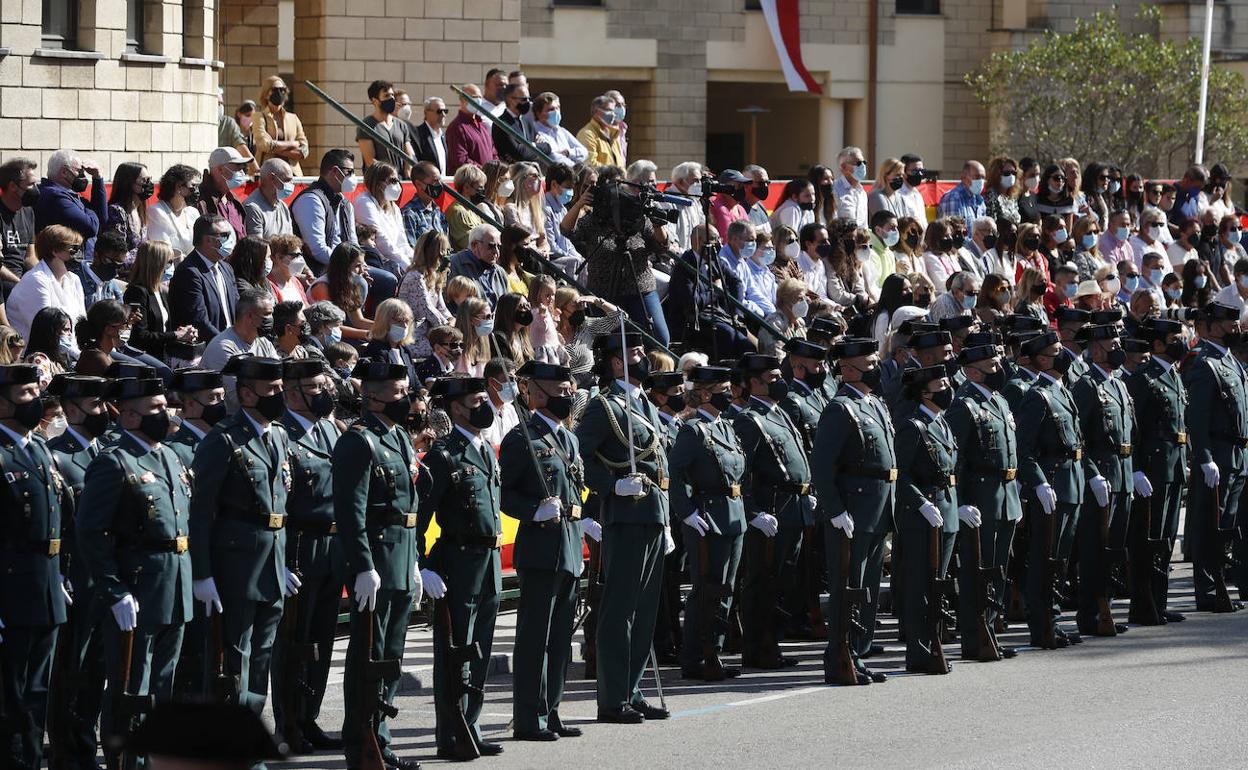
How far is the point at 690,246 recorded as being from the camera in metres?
17.0

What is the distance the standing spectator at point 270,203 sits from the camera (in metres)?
14.7

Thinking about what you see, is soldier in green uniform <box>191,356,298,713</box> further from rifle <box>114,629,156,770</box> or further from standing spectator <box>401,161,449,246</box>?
standing spectator <box>401,161,449,246</box>

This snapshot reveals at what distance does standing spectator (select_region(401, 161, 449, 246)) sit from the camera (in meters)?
15.9

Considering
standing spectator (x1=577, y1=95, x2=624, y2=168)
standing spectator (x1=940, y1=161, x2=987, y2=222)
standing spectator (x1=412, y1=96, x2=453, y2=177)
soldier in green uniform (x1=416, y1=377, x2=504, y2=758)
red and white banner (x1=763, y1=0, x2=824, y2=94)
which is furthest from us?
red and white banner (x1=763, y1=0, x2=824, y2=94)

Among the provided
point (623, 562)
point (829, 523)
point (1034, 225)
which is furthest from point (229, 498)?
point (1034, 225)

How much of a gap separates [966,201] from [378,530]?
1164 cm

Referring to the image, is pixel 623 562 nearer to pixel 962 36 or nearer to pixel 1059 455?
pixel 1059 455

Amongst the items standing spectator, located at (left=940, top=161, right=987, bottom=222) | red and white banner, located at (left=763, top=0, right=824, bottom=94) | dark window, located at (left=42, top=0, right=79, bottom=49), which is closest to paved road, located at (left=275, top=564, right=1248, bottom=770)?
standing spectator, located at (left=940, top=161, right=987, bottom=222)

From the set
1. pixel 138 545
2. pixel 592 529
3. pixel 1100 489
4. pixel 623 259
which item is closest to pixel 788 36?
pixel 623 259

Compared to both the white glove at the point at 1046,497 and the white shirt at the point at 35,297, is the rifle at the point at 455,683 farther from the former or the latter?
the white glove at the point at 1046,497

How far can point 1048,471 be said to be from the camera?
13.3m

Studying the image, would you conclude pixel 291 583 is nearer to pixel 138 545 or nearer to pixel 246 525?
pixel 246 525

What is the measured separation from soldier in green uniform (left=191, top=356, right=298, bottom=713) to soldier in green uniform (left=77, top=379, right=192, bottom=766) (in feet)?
0.33

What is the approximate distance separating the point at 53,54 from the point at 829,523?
1102 centimetres
